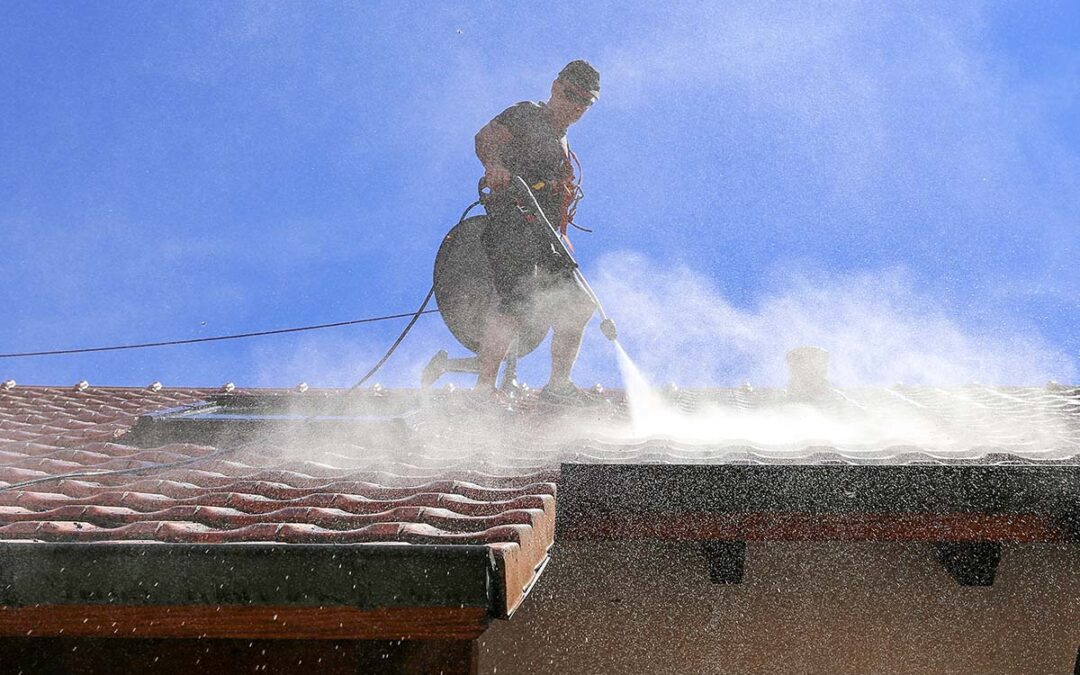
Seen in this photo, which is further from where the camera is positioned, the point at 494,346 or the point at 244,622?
the point at 494,346

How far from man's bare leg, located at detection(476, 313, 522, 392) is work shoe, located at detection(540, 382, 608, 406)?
15.3 inches

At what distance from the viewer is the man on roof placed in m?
5.56

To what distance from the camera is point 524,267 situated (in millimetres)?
5609

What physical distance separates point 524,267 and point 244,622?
12.1ft

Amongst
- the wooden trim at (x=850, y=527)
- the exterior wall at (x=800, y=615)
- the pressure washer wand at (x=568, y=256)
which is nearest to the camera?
the wooden trim at (x=850, y=527)

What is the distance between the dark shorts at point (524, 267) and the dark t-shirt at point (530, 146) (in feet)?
1.09

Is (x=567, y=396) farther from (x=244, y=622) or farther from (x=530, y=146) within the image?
(x=244, y=622)

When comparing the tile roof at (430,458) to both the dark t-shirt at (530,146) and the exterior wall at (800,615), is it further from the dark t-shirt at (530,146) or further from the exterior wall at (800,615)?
the dark t-shirt at (530,146)

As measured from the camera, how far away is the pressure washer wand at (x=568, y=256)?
5504mm

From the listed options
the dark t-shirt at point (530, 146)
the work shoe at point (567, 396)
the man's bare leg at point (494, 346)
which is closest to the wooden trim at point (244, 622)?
the work shoe at point (567, 396)

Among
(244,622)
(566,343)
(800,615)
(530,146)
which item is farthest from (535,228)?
(244,622)

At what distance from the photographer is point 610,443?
3.88 meters

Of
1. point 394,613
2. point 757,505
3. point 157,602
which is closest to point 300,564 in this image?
point 394,613

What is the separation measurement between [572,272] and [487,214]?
0.72 m
